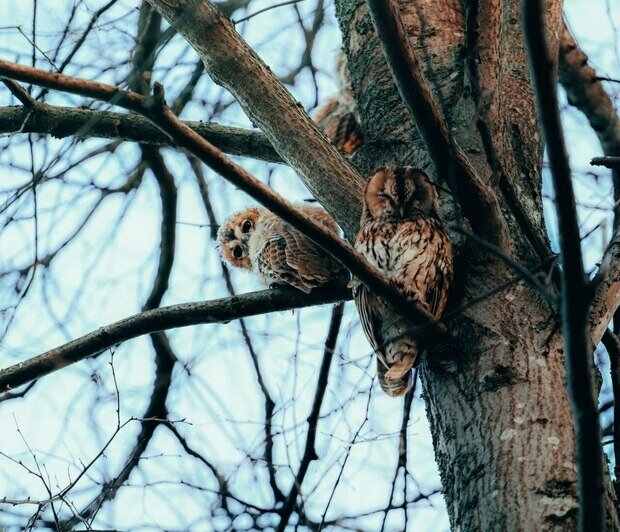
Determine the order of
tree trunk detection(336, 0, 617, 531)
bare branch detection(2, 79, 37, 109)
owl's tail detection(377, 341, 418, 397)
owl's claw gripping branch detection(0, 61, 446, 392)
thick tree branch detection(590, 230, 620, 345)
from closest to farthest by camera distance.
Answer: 1. owl's claw gripping branch detection(0, 61, 446, 392)
2. tree trunk detection(336, 0, 617, 531)
3. thick tree branch detection(590, 230, 620, 345)
4. bare branch detection(2, 79, 37, 109)
5. owl's tail detection(377, 341, 418, 397)

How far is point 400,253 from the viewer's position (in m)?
3.29

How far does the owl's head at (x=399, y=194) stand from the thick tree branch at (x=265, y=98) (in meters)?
0.31

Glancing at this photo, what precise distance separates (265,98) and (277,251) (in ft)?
4.88

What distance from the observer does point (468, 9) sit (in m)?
2.72

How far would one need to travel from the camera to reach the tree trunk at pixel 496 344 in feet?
7.02

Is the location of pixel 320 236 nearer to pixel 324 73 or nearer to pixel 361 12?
pixel 361 12

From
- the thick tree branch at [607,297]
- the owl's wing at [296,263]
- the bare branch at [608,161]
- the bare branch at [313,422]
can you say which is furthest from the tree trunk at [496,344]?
the bare branch at [313,422]

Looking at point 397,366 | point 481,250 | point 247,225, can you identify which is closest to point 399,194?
point 481,250

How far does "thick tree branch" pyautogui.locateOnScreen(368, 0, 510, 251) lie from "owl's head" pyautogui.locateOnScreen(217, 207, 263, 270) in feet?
9.68

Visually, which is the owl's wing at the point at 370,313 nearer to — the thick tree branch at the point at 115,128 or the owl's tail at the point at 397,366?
the owl's tail at the point at 397,366

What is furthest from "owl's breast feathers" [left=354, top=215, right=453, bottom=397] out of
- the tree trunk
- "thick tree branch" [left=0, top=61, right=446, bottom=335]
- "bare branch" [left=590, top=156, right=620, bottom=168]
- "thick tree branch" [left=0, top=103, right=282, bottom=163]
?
"bare branch" [left=590, top=156, right=620, bottom=168]

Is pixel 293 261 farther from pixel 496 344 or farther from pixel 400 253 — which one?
pixel 496 344

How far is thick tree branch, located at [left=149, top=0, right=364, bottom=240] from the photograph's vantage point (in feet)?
9.39

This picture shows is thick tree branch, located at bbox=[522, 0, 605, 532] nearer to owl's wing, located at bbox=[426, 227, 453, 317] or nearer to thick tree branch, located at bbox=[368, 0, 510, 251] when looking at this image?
thick tree branch, located at bbox=[368, 0, 510, 251]
